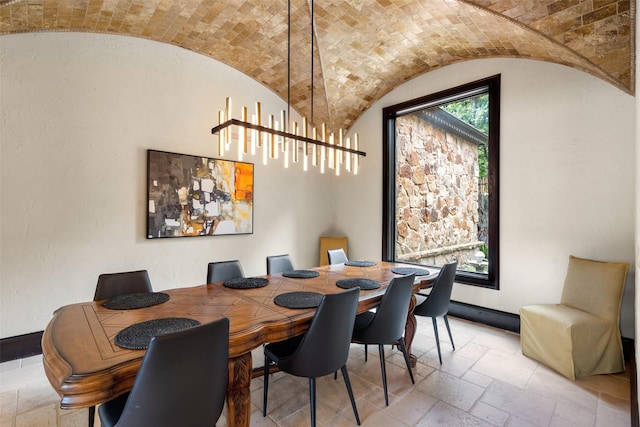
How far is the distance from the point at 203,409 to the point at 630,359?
3.41m

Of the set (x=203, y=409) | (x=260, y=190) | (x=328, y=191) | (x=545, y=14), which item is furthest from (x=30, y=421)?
(x=545, y=14)

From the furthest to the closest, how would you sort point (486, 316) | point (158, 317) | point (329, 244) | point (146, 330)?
point (329, 244) → point (486, 316) → point (158, 317) → point (146, 330)

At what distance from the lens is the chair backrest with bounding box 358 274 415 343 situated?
209 cm

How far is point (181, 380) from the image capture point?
3.86 ft

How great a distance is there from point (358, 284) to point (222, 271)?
48.4 inches

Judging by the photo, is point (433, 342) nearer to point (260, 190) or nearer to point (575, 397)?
point (575, 397)

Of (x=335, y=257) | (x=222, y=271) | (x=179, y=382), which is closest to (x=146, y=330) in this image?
(x=179, y=382)

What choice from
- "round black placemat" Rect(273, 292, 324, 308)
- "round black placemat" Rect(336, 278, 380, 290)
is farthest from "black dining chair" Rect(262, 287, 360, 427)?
"round black placemat" Rect(336, 278, 380, 290)

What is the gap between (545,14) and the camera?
2414mm

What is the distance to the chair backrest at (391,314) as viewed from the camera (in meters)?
2.09

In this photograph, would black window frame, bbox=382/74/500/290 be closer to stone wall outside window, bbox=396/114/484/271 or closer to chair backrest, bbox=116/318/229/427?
stone wall outside window, bbox=396/114/484/271

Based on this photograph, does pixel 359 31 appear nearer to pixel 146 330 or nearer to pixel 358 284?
pixel 358 284

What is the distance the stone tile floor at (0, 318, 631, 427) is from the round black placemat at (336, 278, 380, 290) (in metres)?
0.73

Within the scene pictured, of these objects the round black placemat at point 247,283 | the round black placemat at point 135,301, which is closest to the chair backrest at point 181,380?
the round black placemat at point 135,301
